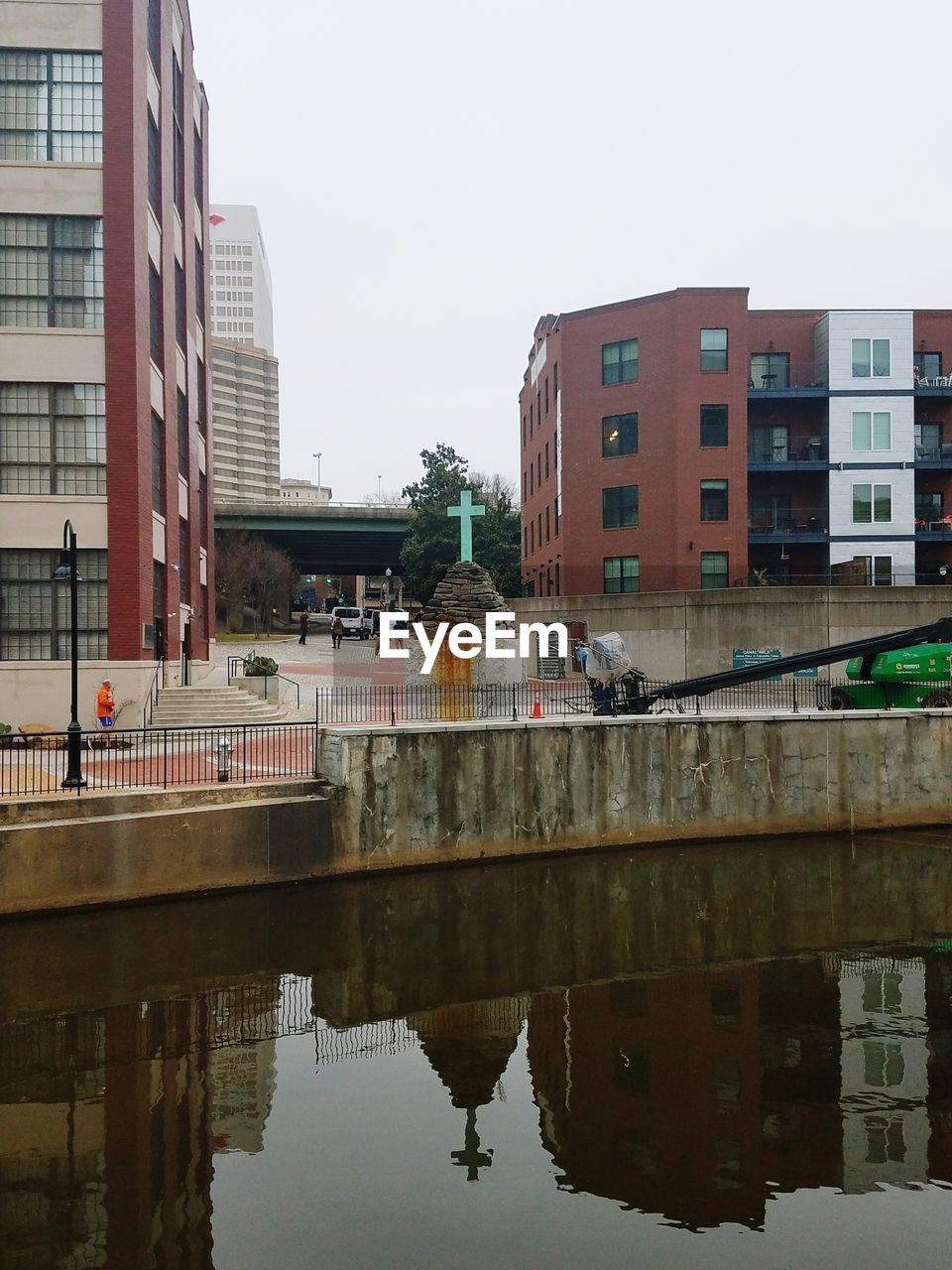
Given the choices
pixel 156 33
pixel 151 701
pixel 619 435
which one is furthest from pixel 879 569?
pixel 156 33

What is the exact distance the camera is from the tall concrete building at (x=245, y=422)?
588 ft

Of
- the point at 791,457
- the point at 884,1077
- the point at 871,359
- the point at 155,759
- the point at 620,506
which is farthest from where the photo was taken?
the point at 791,457

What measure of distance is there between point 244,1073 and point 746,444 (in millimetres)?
39189

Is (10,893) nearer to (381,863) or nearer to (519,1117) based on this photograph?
(381,863)

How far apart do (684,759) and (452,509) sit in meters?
11.3

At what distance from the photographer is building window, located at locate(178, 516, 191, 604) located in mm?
34500

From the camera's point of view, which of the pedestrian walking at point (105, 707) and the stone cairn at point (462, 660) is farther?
the pedestrian walking at point (105, 707)

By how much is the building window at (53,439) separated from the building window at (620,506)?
2626 centimetres

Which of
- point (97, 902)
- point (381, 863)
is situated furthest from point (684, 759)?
point (97, 902)

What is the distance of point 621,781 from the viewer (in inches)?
877

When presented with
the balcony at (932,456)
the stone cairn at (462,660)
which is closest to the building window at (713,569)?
the balcony at (932,456)

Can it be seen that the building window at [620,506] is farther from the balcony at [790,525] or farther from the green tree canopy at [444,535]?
the green tree canopy at [444,535]

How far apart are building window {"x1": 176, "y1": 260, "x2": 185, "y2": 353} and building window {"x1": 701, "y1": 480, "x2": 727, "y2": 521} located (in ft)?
79.1

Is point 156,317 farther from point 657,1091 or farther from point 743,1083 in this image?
point 743,1083
